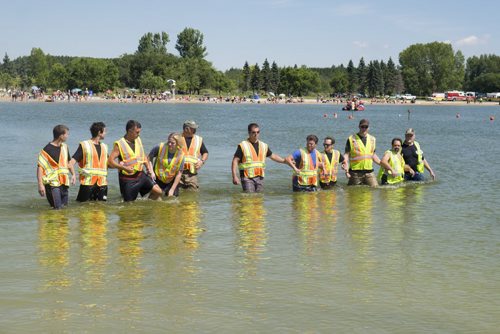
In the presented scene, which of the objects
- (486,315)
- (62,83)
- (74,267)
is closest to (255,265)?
(74,267)

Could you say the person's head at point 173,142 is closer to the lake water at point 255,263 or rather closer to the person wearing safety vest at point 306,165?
the lake water at point 255,263

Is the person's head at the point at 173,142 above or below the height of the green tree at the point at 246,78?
below

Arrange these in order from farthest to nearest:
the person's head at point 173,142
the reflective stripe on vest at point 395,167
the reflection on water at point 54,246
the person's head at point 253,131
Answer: the reflective stripe on vest at point 395,167 < the person's head at point 253,131 < the person's head at point 173,142 < the reflection on water at point 54,246

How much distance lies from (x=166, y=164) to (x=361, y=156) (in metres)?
5.08

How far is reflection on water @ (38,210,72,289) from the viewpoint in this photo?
832 centimetres

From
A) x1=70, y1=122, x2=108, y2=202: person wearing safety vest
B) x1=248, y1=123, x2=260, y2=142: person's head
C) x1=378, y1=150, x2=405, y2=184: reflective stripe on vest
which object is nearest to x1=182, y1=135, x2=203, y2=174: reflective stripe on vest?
x1=248, y1=123, x2=260, y2=142: person's head

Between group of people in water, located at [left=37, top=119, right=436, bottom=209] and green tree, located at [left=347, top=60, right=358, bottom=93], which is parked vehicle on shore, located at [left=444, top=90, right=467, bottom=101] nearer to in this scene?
green tree, located at [left=347, top=60, right=358, bottom=93]

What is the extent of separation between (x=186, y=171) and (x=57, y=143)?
11.0 ft

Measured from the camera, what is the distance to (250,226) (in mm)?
12000

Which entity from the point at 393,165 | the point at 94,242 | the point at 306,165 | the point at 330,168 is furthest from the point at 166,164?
the point at 393,165

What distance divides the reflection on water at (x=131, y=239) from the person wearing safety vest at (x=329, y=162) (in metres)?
4.62

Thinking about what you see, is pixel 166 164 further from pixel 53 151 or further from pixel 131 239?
pixel 131 239

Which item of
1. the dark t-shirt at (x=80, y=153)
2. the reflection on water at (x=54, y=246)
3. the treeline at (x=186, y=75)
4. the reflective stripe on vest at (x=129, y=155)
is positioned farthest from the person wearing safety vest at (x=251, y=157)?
the treeline at (x=186, y=75)

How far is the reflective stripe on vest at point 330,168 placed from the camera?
15502 millimetres
